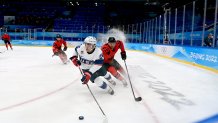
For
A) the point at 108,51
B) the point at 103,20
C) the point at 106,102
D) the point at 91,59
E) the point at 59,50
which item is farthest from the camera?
the point at 103,20

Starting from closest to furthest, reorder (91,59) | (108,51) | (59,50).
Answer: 1. (91,59)
2. (108,51)
3. (59,50)

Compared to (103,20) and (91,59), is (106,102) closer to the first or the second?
(91,59)

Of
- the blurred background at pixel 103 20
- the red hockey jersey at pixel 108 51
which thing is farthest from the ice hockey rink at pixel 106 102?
the blurred background at pixel 103 20

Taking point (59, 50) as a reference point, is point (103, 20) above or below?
above

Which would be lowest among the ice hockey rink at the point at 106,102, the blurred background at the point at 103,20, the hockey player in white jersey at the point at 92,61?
the ice hockey rink at the point at 106,102

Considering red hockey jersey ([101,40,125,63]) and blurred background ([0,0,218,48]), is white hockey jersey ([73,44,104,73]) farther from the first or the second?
blurred background ([0,0,218,48])

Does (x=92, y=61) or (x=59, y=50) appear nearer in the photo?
(x=92, y=61)

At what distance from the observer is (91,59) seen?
4.46 m

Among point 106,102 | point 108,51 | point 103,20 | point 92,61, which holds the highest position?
point 103,20

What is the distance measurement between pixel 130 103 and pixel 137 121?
33.6 inches

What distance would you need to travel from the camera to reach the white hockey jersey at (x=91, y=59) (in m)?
4.34

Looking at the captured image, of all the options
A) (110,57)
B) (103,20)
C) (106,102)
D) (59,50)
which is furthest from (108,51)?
(103,20)

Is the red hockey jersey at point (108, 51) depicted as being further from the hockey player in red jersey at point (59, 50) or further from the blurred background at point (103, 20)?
the blurred background at point (103, 20)

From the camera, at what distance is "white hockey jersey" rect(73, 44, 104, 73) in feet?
14.2
